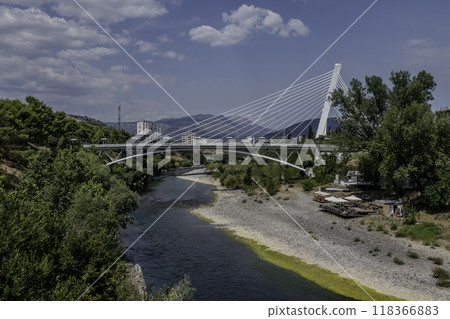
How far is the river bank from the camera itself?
15.0 m

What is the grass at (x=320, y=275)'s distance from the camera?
1430cm

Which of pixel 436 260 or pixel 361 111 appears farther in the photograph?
pixel 361 111

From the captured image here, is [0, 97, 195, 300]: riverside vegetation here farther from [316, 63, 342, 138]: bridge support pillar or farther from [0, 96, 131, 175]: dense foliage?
[316, 63, 342, 138]: bridge support pillar

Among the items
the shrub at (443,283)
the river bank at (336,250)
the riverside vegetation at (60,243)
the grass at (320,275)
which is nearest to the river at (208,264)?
the grass at (320,275)

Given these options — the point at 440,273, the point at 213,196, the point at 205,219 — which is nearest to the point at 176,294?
the point at 440,273

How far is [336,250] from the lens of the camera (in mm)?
19906

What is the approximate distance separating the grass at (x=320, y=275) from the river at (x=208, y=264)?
16.0 inches

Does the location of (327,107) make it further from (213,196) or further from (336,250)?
(336,250)

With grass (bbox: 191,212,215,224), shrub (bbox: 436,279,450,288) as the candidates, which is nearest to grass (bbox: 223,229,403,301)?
shrub (bbox: 436,279,450,288)

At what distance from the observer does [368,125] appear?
30734 millimetres

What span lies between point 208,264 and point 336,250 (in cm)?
774

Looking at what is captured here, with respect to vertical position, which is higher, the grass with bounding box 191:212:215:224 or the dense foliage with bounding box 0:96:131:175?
the dense foliage with bounding box 0:96:131:175

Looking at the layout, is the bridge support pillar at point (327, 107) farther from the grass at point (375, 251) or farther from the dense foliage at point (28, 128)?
the dense foliage at point (28, 128)
